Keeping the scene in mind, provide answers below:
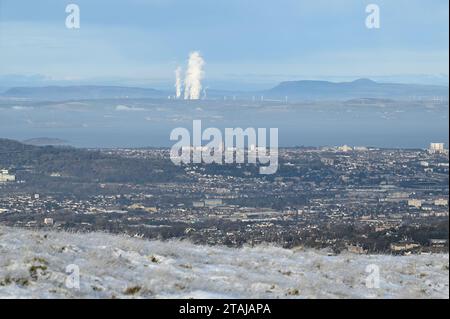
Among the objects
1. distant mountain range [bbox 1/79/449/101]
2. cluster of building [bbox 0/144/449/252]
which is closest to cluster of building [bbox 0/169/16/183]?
cluster of building [bbox 0/144/449/252]

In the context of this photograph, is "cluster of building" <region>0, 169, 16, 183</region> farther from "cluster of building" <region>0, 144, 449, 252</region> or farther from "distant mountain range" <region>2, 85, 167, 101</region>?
"distant mountain range" <region>2, 85, 167, 101</region>

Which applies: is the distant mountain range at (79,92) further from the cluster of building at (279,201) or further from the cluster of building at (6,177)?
the cluster of building at (6,177)

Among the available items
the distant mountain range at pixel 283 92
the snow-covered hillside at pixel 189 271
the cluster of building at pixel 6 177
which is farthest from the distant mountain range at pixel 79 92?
the snow-covered hillside at pixel 189 271

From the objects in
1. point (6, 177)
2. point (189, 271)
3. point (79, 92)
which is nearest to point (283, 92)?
point (79, 92)

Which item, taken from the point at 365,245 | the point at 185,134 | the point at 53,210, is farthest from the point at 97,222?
the point at 185,134

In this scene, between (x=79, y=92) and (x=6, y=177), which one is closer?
(x=6, y=177)

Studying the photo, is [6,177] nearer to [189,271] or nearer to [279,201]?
[279,201]
